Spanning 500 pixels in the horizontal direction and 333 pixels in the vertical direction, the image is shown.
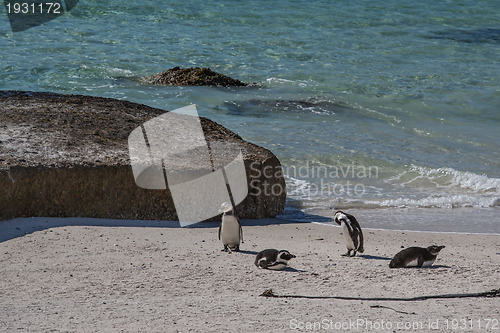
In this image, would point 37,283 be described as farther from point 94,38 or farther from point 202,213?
point 94,38

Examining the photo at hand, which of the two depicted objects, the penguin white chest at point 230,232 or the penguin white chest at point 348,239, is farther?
the penguin white chest at point 348,239

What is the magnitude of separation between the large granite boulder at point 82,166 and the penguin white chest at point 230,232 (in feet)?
3.24

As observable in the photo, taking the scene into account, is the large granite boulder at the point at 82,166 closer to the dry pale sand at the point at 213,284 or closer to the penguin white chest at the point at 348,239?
the dry pale sand at the point at 213,284

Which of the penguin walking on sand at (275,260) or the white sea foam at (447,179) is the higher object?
the penguin walking on sand at (275,260)

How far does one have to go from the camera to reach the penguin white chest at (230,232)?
5.58 meters

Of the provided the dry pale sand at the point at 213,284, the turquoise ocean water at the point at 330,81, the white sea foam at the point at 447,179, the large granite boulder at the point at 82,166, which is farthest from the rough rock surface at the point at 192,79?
the dry pale sand at the point at 213,284

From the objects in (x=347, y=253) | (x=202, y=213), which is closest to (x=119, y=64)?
(x=202, y=213)

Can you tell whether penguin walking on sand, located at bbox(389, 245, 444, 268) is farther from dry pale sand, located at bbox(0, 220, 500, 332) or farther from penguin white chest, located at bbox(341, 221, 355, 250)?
penguin white chest, located at bbox(341, 221, 355, 250)

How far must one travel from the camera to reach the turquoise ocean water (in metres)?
8.81

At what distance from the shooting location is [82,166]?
6.13 metres

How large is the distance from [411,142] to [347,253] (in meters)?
5.95

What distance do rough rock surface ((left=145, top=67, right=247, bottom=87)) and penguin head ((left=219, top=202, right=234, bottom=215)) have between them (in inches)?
324

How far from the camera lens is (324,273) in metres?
4.90

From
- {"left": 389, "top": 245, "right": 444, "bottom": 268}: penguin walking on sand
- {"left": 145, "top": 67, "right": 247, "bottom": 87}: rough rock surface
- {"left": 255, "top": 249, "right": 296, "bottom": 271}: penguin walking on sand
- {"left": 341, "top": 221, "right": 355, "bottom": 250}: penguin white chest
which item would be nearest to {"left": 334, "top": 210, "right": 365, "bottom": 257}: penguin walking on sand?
{"left": 341, "top": 221, "right": 355, "bottom": 250}: penguin white chest
